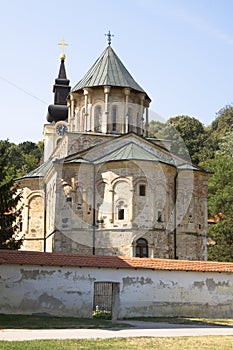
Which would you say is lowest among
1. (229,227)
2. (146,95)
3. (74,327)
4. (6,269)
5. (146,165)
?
(74,327)

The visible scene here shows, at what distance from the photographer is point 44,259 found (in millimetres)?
17734

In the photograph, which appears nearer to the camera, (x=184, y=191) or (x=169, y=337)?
(x=169, y=337)

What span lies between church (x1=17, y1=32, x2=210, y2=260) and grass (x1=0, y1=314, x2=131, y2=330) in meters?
8.29

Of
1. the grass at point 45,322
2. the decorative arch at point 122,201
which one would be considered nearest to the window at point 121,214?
the decorative arch at point 122,201

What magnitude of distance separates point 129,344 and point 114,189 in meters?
14.3

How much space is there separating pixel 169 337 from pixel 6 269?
6.66m

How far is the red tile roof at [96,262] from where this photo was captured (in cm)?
1742

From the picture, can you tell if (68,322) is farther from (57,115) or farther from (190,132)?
(190,132)

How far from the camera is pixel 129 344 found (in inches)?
439

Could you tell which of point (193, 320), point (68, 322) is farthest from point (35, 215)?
point (68, 322)

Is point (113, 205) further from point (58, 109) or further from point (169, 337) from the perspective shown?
point (58, 109)

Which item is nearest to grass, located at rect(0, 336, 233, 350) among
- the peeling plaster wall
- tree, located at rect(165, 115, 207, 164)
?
the peeling plaster wall

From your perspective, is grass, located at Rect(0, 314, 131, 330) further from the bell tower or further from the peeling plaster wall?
the bell tower

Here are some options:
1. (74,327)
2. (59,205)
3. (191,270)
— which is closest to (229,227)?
(59,205)
